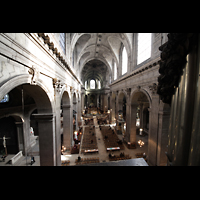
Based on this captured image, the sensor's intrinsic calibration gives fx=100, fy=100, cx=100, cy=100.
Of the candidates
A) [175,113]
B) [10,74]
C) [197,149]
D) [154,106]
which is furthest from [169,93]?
[154,106]

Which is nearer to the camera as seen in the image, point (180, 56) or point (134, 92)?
point (180, 56)

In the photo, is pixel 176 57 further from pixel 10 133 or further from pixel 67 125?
pixel 10 133

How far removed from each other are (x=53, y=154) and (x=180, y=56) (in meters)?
6.95

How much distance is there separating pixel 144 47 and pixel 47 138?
35.5 feet

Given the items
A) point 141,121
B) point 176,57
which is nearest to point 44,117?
point 176,57

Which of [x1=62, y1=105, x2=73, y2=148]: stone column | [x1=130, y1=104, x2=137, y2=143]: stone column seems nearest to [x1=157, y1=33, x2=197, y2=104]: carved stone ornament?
[x1=62, y1=105, x2=73, y2=148]: stone column

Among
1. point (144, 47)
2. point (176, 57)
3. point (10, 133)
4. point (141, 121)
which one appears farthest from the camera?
point (141, 121)

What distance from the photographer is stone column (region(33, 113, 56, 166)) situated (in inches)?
222

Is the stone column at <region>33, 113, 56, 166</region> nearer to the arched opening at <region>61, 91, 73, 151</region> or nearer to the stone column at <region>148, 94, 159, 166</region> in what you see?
the arched opening at <region>61, 91, 73, 151</region>

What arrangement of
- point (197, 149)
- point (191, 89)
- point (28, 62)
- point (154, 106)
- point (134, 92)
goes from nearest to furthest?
1. point (197, 149)
2. point (191, 89)
3. point (28, 62)
4. point (154, 106)
5. point (134, 92)

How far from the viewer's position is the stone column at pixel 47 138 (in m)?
5.65

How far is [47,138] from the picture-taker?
5.75m
